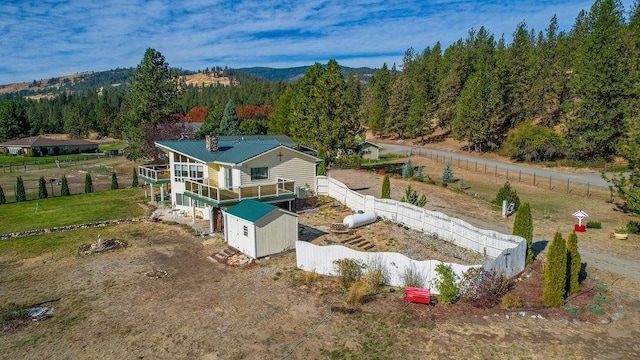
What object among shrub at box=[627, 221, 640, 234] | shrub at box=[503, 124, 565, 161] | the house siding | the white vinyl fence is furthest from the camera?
shrub at box=[503, 124, 565, 161]

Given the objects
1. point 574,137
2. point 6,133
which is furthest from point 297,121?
point 6,133

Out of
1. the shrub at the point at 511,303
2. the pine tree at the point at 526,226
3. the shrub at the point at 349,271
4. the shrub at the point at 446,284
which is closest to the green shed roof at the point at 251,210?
the shrub at the point at 349,271

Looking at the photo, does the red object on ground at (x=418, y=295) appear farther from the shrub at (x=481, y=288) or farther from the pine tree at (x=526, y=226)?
the pine tree at (x=526, y=226)

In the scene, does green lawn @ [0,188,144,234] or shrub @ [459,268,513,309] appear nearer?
shrub @ [459,268,513,309]

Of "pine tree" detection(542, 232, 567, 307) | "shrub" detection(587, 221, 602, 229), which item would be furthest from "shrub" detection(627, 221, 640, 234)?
"pine tree" detection(542, 232, 567, 307)

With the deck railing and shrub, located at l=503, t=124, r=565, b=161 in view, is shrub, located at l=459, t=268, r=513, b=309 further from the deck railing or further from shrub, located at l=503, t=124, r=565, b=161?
shrub, located at l=503, t=124, r=565, b=161

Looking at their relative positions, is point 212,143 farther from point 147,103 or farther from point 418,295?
point 147,103

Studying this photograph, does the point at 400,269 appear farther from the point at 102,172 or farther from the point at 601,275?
the point at 102,172
